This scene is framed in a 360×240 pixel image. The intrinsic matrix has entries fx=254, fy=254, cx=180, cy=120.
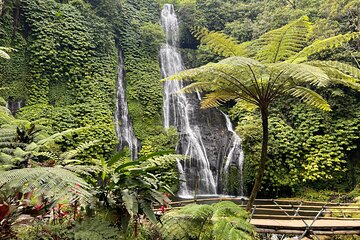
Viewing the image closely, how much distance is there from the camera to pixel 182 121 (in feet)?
40.9

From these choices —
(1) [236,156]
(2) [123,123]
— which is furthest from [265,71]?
(2) [123,123]

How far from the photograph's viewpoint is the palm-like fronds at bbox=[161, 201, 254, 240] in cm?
222

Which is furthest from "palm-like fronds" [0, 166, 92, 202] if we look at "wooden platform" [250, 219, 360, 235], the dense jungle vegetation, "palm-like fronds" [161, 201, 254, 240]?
the dense jungle vegetation

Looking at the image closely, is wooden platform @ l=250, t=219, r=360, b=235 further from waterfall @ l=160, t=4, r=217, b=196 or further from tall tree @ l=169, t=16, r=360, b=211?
waterfall @ l=160, t=4, r=217, b=196

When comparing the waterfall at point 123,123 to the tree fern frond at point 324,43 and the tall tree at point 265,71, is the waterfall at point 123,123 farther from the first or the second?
the tree fern frond at point 324,43

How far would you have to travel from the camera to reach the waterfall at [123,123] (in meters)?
11.0

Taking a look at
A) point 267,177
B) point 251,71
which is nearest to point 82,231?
point 251,71

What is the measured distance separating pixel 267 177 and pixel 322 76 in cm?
783

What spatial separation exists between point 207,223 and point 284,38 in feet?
8.95

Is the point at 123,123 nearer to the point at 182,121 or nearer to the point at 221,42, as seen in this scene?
the point at 182,121

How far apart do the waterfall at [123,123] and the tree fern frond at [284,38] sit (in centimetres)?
809

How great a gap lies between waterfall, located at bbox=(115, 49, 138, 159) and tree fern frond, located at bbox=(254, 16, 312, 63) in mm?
8088

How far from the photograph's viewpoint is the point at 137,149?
11.1 metres

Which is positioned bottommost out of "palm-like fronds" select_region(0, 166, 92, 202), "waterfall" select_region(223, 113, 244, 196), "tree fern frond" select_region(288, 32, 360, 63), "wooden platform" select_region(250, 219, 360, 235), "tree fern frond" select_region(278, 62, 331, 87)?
"wooden platform" select_region(250, 219, 360, 235)
